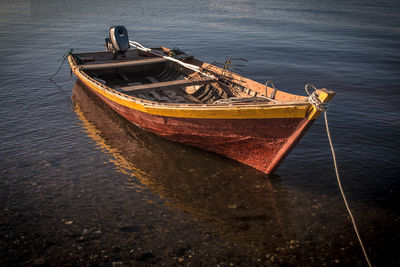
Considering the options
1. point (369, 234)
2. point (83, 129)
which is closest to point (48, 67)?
point (83, 129)

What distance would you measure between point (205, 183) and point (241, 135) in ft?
5.35

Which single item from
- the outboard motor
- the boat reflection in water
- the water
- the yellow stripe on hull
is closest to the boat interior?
the outboard motor

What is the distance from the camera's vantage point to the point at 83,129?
414 inches

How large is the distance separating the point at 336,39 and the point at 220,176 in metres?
24.7

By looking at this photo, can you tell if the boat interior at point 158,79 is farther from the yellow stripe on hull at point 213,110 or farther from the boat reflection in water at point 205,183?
the boat reflection in water at point 205,183

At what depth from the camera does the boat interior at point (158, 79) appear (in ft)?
33.4

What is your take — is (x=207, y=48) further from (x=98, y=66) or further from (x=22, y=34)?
(x=22, y=34)

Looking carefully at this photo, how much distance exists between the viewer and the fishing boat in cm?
Result: 632

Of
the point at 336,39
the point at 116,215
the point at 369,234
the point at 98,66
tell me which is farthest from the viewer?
the point at 336,39

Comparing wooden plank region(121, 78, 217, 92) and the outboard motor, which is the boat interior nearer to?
wooden plank region(121, 78, 217, 92)

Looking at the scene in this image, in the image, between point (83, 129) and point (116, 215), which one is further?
point (83, 129)

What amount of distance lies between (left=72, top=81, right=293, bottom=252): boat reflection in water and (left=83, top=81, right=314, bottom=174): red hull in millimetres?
399

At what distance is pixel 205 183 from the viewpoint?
24.7 ft

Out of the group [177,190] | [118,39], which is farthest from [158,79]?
[177,190]
